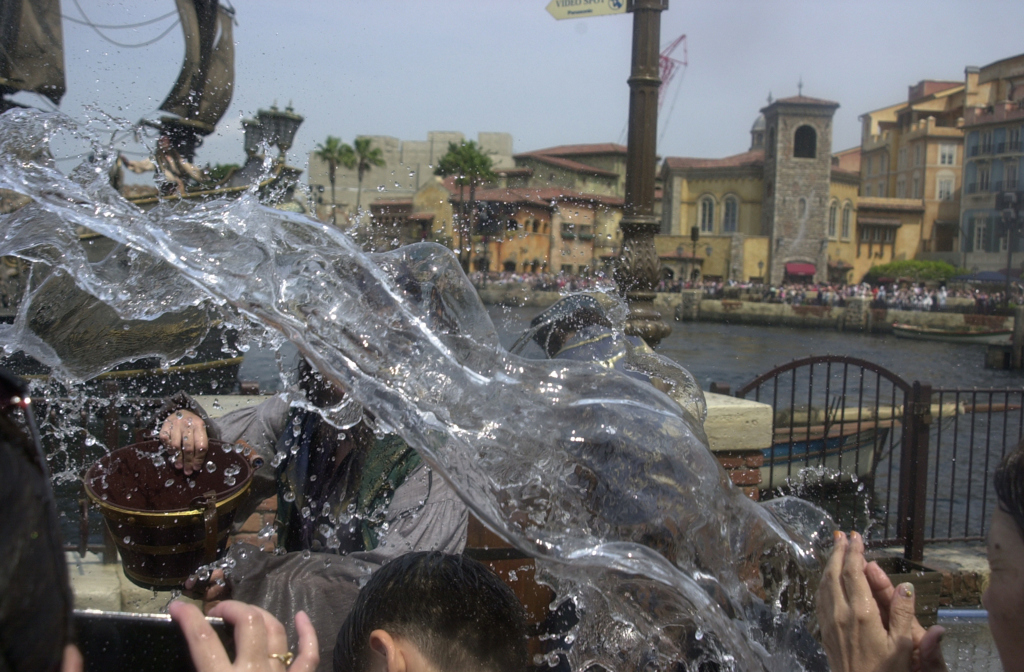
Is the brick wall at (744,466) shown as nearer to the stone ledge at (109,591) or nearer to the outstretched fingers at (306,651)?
the stone ledge at (109,591)

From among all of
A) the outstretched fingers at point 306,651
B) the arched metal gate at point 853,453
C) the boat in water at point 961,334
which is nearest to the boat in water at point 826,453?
the arched metal gate at point 853,453

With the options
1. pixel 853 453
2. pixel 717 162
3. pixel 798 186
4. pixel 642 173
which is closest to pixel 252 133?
pixel 642 173

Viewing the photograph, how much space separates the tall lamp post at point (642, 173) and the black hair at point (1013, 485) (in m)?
3.21

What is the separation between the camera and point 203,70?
18.6m

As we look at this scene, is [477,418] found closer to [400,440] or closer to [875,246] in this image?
[400,440]

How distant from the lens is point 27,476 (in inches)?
23.9

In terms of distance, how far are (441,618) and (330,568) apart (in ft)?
2.33

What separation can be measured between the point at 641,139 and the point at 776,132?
62281 mm

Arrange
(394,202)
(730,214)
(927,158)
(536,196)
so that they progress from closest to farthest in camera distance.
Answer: (536,196)
(394,202)
(730,214)
(927,158)

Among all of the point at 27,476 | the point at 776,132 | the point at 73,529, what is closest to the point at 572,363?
the point at 27,476

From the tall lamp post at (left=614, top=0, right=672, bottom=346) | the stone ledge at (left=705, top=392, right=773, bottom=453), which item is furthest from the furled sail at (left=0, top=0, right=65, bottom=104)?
the stone ledge at (left=705, top=392, right=773, bottom=453)

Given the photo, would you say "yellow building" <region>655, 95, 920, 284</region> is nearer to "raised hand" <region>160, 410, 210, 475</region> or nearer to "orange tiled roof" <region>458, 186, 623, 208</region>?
"orange tiled roof" <region>458, 186, 623, 208</region>

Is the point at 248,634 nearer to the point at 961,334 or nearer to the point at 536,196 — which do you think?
the point at 536,196

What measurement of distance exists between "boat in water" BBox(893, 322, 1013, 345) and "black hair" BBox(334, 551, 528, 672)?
3908 cm
